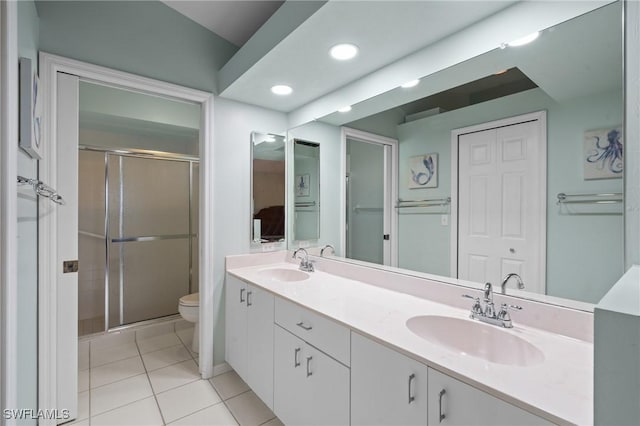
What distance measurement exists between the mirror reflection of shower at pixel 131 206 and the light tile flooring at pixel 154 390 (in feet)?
1.59

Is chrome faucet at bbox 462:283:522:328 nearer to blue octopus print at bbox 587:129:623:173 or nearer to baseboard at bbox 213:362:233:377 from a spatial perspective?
blue octopus print at bbox 587:129:623:173

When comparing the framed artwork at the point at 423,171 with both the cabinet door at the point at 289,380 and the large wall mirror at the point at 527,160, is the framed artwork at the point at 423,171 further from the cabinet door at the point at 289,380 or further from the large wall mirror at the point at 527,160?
the cabinet door at the point at 289,380

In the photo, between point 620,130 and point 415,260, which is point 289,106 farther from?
point 620,130

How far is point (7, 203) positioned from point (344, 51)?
1514mm

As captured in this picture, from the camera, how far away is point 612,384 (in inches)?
18.4

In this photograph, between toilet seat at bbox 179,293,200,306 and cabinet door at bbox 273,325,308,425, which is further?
toilet seat at bbox 179,293,200,306

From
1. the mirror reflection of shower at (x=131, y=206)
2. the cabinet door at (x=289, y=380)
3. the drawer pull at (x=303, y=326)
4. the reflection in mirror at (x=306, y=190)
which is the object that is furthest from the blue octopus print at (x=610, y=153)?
the mirror reflection of shower at (x=131, y=206)

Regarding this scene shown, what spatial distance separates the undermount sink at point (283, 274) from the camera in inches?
86.1

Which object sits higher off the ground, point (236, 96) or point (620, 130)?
point (236, 96)

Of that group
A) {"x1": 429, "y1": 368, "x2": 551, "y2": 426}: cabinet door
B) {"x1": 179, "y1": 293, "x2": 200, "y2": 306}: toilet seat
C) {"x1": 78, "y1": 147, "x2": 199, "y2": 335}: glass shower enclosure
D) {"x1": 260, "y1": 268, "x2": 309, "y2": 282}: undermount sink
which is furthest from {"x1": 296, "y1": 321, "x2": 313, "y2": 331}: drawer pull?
{"x1": 78, "y1": 147, "x2": 199, "y2": 335}: glass shower enclosure

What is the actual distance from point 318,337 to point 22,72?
1.55 m

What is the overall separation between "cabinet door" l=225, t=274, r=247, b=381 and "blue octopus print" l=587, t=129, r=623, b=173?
1871 millimetres

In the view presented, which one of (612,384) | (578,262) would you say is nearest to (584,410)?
(612,384)

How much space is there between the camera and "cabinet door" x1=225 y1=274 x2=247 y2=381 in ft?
6.43
